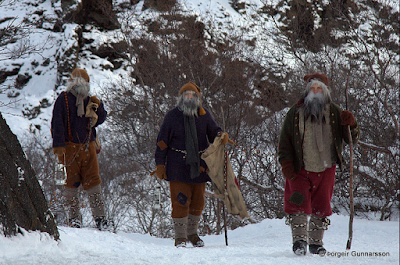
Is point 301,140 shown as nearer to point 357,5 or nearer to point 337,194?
point 337,194

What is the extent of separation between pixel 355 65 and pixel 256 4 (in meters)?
9.96

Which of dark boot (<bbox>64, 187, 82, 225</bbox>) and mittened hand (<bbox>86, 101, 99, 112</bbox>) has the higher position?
mittened hand (<bbox>86, 101, 99, 112</bbox>)

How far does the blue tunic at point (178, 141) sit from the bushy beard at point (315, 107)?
1020 millimetres

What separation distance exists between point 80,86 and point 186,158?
1.49 m

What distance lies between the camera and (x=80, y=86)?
13.5 feet

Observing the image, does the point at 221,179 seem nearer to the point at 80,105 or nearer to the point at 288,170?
the point at 288,170

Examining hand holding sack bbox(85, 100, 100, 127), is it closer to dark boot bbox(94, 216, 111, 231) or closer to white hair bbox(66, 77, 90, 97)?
white hair bbox(66, 77, 90, 97)

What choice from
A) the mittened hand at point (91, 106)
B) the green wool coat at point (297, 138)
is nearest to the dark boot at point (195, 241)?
the green wool coat at point (297, 138)

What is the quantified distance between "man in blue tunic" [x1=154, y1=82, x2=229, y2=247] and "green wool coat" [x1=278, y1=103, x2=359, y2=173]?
66cm

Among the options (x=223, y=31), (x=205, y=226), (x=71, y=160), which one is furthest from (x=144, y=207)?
(x=71, y=160)

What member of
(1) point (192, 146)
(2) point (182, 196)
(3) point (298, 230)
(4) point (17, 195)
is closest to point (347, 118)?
(3) point (298, 230)

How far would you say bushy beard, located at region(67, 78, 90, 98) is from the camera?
4096 mm

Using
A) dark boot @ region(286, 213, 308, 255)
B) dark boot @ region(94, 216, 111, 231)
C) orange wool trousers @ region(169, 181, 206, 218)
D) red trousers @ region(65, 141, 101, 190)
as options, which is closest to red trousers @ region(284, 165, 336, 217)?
dark boot @ region(286, 213, 308, 255)

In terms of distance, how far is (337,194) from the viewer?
10234 mm
